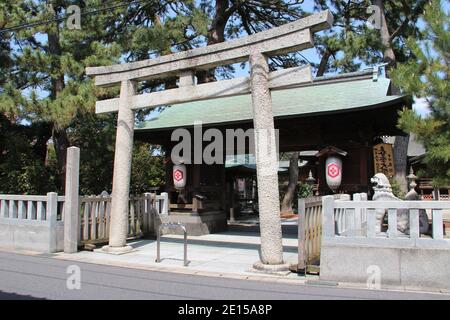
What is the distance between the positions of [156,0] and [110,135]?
7.11 m

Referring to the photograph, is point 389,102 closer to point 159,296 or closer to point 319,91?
point 319,91

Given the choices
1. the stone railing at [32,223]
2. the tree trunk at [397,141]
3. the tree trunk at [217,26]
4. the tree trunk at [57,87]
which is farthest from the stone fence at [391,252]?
the tree trunk at [217,26]

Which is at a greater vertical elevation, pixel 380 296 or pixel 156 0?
pixel 156 0

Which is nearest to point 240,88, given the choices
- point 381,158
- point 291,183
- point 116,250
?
point 116,250

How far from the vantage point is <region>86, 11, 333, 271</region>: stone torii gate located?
8062 mm

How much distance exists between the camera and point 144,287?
6.89 meters

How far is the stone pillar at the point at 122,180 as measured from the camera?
1021 centimetres

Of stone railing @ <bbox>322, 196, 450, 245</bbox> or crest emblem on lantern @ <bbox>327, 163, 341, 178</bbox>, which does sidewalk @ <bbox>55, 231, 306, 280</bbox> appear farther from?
crest emblem on lantern @ <bbox>327, 163, 341, 178</bbox>

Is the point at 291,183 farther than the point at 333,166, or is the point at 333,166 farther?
the point at 291,183

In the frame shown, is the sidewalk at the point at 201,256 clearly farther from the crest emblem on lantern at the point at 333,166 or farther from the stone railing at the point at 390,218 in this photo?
the crest emblem on lantern at the point at 333,166

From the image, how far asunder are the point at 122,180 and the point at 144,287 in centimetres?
388

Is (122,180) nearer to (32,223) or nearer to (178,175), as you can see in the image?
(32,223)

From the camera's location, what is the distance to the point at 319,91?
13.2 meters

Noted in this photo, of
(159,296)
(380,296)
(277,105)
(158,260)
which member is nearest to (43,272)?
(158,260)
